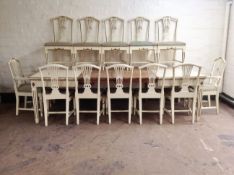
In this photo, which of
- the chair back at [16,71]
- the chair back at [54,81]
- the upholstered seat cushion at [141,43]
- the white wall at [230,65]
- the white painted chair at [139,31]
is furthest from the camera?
the white painted chair at [139,31]

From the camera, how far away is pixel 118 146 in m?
3.60

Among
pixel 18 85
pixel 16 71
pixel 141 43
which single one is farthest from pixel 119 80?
pixel 16 71

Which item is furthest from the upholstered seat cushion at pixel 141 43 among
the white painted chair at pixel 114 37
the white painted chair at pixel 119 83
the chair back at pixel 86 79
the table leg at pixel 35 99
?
the table leg at pixel 35 99

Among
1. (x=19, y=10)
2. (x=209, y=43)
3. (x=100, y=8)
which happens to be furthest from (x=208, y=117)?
(x=19, y=10)

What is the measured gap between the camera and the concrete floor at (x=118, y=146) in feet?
Answer: 9.95

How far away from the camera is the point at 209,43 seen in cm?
569

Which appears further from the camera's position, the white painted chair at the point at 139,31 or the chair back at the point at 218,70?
the white painted chair at the point at 139,31

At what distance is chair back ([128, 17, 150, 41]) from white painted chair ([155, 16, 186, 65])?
0.68 ft

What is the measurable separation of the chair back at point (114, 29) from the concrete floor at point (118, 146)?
1735 millimetres

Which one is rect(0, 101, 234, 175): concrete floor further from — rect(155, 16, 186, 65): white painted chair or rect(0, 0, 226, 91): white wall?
rect(0, 0, 226, 91): white wall

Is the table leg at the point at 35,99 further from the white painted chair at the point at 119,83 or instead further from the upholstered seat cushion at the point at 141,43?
the upholstered seat cushion at the point at 141,43

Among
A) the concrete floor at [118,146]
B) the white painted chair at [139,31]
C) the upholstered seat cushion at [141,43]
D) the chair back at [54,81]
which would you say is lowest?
the concrete floor at [118,146]

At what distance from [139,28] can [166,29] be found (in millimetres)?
556

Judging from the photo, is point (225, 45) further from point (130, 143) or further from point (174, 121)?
point (130, 143)
